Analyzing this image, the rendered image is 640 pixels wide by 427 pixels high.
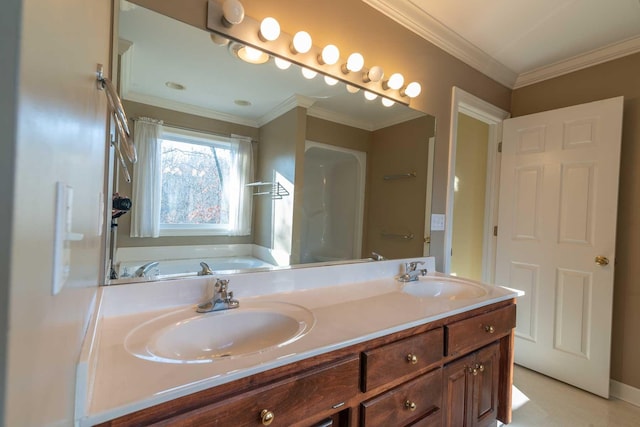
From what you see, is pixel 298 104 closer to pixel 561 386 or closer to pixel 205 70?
pixel 205 70

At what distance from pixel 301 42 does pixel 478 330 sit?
149 cm

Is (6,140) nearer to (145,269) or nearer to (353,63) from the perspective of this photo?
(145,269)

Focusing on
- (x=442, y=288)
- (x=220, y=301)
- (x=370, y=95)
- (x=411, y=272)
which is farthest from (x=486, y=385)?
(x=370, y=95)

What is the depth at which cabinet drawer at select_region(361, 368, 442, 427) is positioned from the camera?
2.93 feet

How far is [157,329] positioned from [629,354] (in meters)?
2.77

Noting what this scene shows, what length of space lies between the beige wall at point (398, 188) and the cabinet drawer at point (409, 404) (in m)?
0.72

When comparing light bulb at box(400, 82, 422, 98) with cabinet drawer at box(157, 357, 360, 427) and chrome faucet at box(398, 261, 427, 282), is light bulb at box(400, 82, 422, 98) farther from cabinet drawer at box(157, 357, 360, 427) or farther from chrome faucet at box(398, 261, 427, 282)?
cabinet drawer at box(157, 357, 360, 427)

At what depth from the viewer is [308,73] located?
1383mm

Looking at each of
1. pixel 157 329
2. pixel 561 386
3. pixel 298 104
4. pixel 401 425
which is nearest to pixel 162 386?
pixel 157 329

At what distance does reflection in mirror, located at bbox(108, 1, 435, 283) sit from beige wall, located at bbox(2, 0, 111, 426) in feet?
2.12

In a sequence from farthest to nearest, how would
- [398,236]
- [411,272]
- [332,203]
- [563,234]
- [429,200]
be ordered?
Answer: [563,234]
[429,200]
[398,236]
[411,272]
[332,203]

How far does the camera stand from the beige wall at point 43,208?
8.8 inches

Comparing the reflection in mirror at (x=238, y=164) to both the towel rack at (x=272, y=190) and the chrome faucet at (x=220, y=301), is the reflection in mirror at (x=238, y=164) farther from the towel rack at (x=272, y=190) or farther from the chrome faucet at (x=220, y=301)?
the chrome faucet at (x=220, y=301)

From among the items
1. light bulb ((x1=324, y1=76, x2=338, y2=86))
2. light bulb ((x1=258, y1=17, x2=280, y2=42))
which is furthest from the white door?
light bulb ((x1=258, y1=17, x2=280, y2=42))
